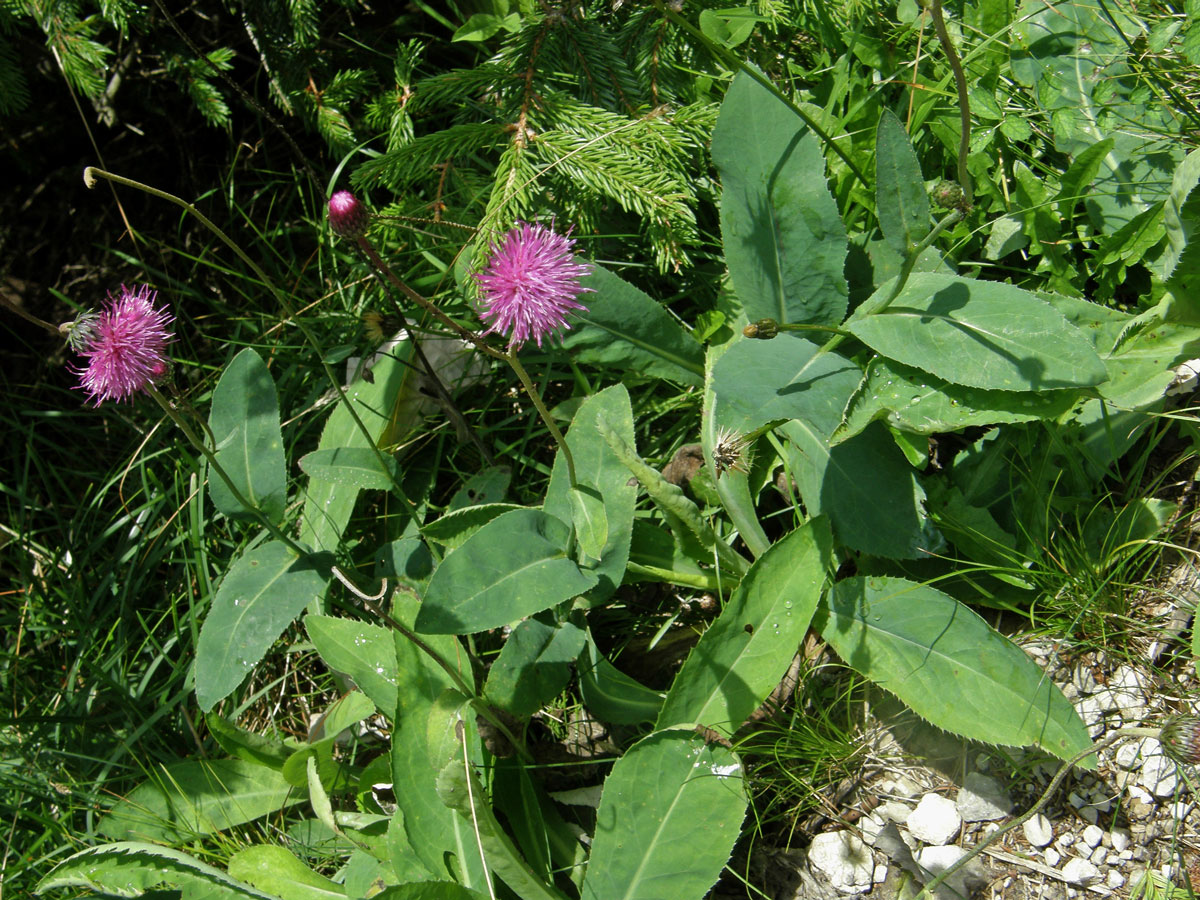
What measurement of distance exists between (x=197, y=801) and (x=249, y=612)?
0.59 meters

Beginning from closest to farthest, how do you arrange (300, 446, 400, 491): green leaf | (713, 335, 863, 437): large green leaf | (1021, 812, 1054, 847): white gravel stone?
(713, 335, 863, 437): large green leaf → (1021, 812, 1054, 847): white gravel stone → (300, 446, 400, 491): green leaf

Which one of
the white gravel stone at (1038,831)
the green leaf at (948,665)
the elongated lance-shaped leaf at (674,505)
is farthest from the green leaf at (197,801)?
the white gravel stone at (1038,831)

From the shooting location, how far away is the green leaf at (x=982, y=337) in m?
1.53

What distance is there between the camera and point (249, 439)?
1.92 m

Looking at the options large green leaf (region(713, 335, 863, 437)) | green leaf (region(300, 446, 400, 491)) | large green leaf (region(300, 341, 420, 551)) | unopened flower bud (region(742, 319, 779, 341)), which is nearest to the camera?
unopened flower bud (region(742, 319, 779, 341))

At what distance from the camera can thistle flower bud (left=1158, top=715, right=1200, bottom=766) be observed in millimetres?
1500

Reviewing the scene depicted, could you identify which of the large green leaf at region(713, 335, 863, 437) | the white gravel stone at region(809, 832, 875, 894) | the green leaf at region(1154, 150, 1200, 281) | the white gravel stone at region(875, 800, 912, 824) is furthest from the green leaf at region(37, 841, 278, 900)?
the green leaf at region(1154, 150, 1200, 281)

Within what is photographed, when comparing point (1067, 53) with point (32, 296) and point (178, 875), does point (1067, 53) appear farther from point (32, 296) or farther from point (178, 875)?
point (32, 296)

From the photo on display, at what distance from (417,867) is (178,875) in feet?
1.57

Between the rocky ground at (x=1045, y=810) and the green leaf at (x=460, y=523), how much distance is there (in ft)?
2.79

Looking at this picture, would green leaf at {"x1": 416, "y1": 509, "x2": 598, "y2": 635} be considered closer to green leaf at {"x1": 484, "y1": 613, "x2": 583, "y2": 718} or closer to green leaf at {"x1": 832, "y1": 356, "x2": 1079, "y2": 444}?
green leaf at {"x1": 484, "y1": 613, "x2": 583, "y2": 718}

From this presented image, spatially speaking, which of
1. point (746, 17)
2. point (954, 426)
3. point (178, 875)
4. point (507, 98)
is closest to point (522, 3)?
point (507, 98)

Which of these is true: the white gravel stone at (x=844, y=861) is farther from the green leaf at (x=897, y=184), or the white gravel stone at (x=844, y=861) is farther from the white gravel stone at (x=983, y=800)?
the green leaf at (x=897, y=184)

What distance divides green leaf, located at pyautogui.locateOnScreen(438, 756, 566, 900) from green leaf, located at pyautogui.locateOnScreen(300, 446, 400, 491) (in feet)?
2.11
